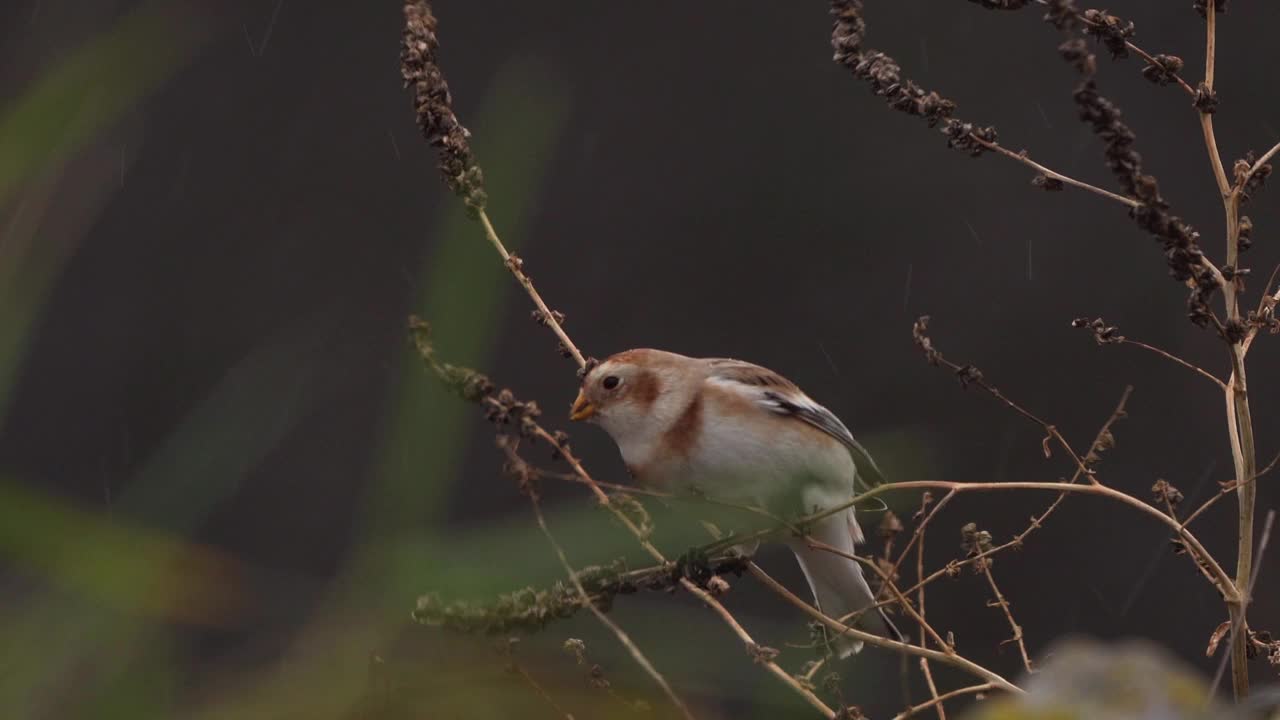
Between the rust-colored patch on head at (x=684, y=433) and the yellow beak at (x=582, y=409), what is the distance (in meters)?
0.06

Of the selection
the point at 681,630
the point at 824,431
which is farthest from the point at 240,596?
the point at 824,431

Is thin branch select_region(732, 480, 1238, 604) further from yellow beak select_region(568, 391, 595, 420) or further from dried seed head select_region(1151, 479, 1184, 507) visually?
yellow beak select_region(568, 391, 595, 420)

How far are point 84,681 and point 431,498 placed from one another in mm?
95

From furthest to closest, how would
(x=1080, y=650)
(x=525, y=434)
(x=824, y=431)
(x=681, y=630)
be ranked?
(x=824, y=431), (x=525, y=434), (x=681, y=630), (x=1080, y=650)

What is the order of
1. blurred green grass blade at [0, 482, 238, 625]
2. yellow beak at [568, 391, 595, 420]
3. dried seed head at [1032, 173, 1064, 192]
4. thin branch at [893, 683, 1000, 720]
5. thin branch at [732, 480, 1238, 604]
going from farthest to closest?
yellow beak at [568, 391, 595, 420], dried seed head at [1032, 173, 1064, 192], thin branch at [732, 480, 1238, 604], thin branch at [893, 683, 1000, 720], blurred green grass blade at [0, 482, 238, 625]

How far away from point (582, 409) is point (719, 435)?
11 centimetres

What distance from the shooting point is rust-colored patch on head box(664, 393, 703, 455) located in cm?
105

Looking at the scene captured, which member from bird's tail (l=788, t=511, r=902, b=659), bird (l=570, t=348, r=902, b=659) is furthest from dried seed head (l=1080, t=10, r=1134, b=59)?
bird's tail (l=788, t=511, r=902, b=659)

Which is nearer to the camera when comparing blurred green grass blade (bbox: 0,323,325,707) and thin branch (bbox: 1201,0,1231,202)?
blurred green grass blade (bbox: 0,323,325,707)

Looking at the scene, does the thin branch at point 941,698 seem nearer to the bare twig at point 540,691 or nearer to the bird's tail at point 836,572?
the bare twig at point 540,691

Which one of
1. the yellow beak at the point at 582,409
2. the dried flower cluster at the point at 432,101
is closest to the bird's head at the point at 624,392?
the yellow beak at the point at 582,409

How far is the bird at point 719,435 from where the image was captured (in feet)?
3.44

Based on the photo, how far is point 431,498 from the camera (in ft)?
1.10

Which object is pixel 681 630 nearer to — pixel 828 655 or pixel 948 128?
pixel 828 655
